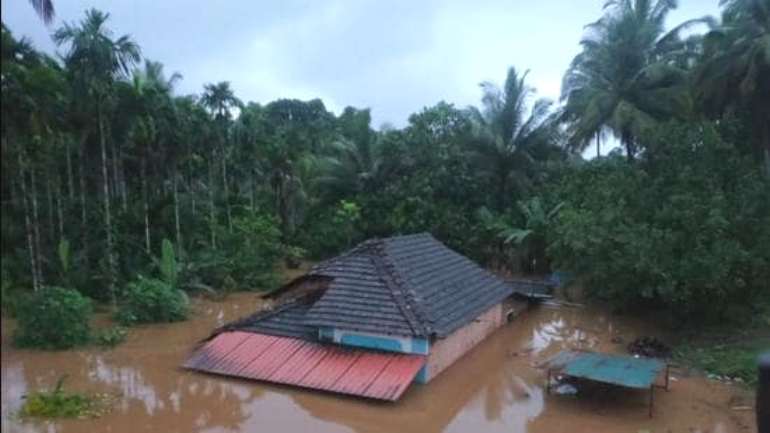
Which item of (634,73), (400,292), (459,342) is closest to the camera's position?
(400,292)

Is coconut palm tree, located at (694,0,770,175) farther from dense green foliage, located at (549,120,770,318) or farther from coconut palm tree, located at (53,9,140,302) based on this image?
coconut palm tree, located at (53,9,140,302)

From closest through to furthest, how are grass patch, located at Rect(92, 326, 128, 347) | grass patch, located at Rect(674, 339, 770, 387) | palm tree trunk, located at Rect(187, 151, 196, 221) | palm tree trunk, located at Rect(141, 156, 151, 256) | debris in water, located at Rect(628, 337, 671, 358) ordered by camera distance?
grass patch, located at Rect(674, 339, 770, 387) → debris in water, located at Rect(628, 337, 671, 358) → grass patch, located at Rect(92, 326, 128, 347) → palm tree trunk, located at Rect(141, 156, 151, 256) → palm tree trunk, located at Rect(187, 151, 196, 221)

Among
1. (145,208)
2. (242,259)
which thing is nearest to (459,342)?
(242,259)

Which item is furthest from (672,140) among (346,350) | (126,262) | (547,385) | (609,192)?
(126,262)

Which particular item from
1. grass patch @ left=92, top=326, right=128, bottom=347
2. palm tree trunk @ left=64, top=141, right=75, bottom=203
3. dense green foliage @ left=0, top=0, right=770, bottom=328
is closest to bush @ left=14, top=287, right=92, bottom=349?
grass patch @ left=92, top=326, right=128, bottom=347

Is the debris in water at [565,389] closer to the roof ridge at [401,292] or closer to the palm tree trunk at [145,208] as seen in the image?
the roof ridge at [401,292]

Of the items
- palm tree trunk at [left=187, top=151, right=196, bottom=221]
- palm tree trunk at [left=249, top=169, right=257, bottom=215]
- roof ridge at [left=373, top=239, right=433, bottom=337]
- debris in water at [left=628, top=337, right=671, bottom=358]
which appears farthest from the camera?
palm tree trunk at [left=249, top=169, right=257, bottom=215]

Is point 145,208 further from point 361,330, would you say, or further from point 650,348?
point 650,348

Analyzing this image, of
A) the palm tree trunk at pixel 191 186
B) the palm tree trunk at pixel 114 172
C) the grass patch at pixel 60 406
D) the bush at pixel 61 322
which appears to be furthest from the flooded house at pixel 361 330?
the palm tree trunk at pixel 191 186
